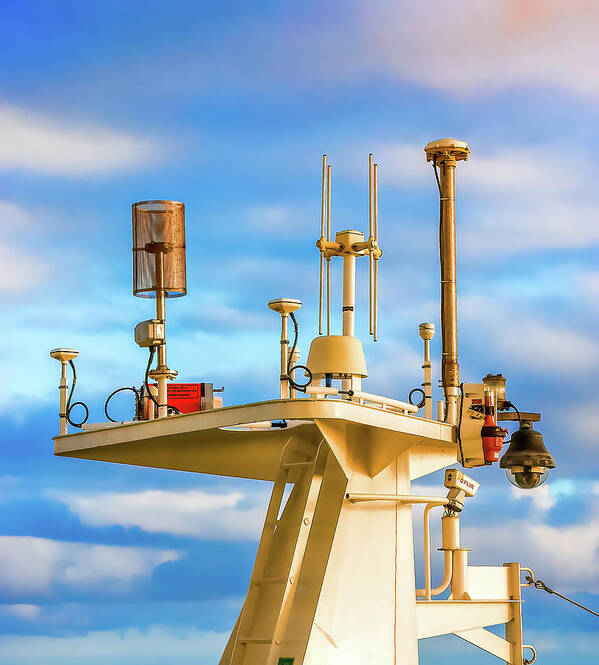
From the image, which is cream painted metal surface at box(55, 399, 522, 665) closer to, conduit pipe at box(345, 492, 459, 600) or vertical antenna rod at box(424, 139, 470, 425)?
conduit pipe at box(345, 492, 459, 600)

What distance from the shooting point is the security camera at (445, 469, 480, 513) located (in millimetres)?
16953

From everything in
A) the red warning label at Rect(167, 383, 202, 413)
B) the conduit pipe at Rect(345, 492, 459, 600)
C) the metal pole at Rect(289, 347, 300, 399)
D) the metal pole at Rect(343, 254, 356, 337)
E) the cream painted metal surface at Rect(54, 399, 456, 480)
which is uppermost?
the metal pole at Rect(343, 254, 356, 337)

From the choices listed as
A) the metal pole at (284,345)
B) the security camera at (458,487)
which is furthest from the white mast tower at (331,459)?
the security camera at (458,487)

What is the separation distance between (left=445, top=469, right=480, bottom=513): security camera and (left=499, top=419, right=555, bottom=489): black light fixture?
3.59 ft

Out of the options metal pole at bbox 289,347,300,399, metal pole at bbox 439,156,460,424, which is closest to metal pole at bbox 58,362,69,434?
metal pole at bbox 289,347,300,399

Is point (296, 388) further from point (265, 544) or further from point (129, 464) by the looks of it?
point (129, 464)

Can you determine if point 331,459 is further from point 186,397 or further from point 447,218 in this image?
point 447,218

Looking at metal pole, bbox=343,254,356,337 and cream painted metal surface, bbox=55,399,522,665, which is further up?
metal pole, bbox=343,254,356,337

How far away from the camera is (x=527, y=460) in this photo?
15773 mm

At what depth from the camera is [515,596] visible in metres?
18.3

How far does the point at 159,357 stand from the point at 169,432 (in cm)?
97

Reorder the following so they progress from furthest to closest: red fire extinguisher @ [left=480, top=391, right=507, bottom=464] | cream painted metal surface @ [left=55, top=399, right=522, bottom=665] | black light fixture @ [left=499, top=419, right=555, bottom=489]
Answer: black light fixture @ [left=499, top=419, right=555, bottom=489] < red fire extinguisher @ [left=480, top=391, right=507, bottom=464] < cream painted metal surface @ [left=55, top=399, right=522, bottom=665]

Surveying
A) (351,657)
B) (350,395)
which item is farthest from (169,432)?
(351,657)

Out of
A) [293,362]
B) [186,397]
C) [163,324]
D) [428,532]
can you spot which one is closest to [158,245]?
[163,324]
